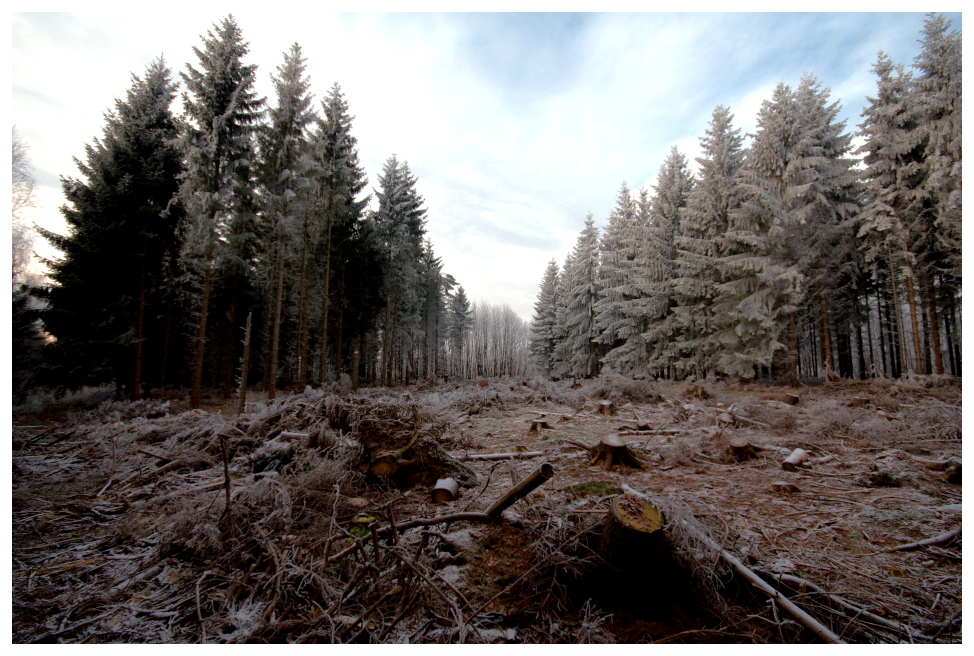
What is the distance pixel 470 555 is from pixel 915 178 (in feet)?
74.4

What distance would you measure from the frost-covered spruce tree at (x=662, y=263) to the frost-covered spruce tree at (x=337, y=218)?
1593cm

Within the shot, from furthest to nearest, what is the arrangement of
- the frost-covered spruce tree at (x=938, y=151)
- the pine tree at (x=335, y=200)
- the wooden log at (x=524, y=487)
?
the pine tree at (x=335, y=200), the frost-covered spruce tree at (x=938, y=151), the wooden log at (x=524, y=487)

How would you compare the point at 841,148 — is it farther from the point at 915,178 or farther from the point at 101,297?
the point at 101,297

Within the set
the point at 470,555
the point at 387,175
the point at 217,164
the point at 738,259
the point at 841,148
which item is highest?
the point at 387,175

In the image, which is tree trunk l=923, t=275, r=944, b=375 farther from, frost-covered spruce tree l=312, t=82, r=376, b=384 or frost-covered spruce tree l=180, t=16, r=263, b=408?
frost-covered spruce tree l=180, t=16, r=263, b=408

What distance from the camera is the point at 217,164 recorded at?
1247 centimetres

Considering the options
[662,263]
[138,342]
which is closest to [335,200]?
[138,342]

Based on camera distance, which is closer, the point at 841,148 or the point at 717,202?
the point at 841,148

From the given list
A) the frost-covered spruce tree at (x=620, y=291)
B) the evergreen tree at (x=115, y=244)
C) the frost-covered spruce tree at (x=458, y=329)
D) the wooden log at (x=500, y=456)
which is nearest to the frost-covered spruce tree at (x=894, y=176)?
the frost-covered spruce tree at (x=620, y=291)

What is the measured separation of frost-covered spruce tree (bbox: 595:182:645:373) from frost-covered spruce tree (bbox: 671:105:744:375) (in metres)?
2.63

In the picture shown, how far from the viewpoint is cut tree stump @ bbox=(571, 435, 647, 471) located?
16.2ft

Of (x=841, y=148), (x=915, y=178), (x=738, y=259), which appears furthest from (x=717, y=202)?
(x=915, y=178)

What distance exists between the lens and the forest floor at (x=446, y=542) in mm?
2043

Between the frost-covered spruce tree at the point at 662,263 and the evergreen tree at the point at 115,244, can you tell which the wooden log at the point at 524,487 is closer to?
the evergreen tree at the point at 115,244
